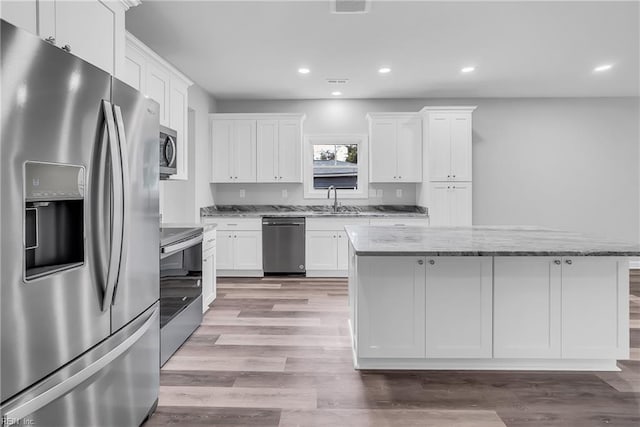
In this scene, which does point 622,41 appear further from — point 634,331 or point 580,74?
point 634,331

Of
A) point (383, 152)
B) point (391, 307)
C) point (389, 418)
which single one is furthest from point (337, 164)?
point (389, 418)

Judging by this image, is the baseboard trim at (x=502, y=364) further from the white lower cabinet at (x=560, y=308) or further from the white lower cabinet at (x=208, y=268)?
the white lower cabinet at (x=208, y=268)

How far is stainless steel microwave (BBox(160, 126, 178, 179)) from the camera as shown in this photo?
328cm

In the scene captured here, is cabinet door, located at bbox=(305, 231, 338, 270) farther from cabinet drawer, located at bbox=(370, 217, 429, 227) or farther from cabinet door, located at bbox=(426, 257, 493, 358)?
cabinet door, located at bbox=(426, 257, 493, 358)

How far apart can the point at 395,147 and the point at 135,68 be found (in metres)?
3.74

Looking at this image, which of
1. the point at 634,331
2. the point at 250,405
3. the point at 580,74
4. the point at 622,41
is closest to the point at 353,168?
the point at 580,74

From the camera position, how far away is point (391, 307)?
2607 millimetres

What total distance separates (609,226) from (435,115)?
3.28 meters

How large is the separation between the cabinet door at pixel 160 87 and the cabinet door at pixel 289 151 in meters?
2.33

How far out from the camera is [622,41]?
3.91m

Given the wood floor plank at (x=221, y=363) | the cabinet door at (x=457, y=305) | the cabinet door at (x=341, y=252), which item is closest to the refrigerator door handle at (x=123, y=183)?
the wood floor plank at (x=221, y=363)

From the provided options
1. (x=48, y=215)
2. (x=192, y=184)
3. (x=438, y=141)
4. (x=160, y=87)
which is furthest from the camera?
(x=438, y=141)

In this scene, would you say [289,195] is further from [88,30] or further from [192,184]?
[88,30]

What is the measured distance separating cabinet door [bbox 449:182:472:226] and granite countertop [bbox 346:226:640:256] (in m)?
2.24
